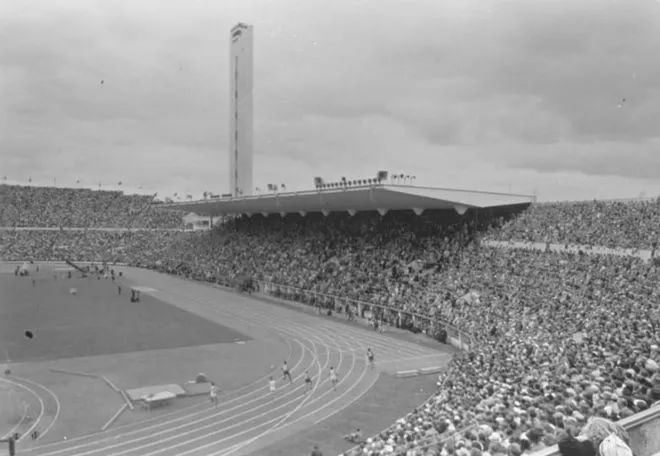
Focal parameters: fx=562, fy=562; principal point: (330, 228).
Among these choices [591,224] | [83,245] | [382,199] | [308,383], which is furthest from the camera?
[83,245]

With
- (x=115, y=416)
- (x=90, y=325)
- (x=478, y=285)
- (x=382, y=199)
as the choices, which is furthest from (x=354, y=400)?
(x=382, y=199)

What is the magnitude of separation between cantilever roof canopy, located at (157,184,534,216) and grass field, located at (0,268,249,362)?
12021 mm

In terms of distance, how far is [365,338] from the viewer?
99.2 ft

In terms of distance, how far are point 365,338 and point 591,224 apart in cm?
1439

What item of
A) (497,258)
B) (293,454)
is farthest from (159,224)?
(293,454)

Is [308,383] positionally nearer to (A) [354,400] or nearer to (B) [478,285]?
(A) [354,400]

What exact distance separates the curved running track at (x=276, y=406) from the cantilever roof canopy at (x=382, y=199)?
29.1 feet

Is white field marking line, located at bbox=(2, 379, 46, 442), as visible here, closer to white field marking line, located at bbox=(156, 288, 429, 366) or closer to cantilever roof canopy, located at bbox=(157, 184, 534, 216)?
white field marking line, located at bbox=(156, 288, 429, 366)

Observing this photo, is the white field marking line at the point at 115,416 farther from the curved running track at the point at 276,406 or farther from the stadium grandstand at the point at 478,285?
the stadium grandstand at the point at 478,285

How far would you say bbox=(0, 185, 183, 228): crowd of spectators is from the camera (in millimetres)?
84375

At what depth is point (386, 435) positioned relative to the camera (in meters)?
13.5

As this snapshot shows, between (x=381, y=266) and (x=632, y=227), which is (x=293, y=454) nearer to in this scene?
(x=632, y=227)

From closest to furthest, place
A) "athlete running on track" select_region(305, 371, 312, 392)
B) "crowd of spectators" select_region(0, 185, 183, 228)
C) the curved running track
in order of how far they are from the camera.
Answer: the curved running track
"athlete running on track" select_region(305, 371, 312, 392)
"crowd of spectators" select_region(0, 185, 183, 228)

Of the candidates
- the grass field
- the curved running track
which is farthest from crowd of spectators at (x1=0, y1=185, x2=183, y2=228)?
the curved running track
